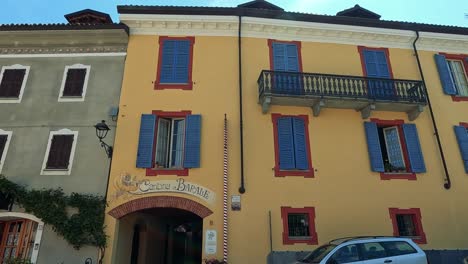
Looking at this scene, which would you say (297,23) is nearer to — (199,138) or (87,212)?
(199,138)

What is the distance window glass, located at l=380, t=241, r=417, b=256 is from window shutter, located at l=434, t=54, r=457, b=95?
8.79 meters

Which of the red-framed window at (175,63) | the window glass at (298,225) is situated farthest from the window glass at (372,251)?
the red-framed window at (175,63)

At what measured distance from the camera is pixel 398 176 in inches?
521

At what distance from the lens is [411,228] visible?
12812 millimetres

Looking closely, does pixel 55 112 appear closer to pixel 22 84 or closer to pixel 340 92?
pixel 22 84

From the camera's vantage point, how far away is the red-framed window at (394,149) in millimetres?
13297

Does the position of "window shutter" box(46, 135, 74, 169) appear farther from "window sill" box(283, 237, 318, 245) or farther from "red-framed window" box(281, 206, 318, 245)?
"window sill" box(283, 237, 318, 245)

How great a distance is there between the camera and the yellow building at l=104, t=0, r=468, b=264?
1223cm

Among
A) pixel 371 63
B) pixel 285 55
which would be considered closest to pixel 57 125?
pixel 285 55

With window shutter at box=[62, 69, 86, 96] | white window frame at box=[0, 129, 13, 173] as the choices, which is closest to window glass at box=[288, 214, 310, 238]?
window shutter at box=[62, 69, 86, 96]

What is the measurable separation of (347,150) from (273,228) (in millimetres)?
4266

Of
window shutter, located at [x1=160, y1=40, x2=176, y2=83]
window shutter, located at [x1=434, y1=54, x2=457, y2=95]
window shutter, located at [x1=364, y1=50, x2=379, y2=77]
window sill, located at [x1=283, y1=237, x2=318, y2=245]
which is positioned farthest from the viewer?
window shutter, located at [x1=434, y1=54, x2=457, y2=95]

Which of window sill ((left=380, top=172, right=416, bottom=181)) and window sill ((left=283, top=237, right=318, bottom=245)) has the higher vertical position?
window sill ((left=380, top=172, right=416, bottom=181))

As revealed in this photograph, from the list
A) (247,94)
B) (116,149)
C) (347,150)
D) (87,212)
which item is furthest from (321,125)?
(87,212)
